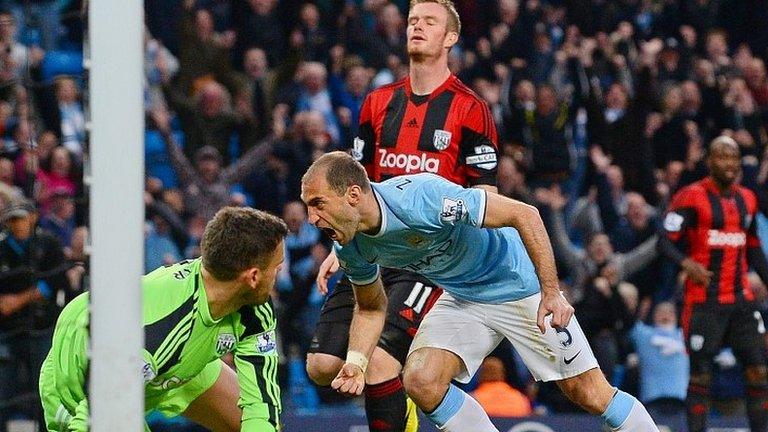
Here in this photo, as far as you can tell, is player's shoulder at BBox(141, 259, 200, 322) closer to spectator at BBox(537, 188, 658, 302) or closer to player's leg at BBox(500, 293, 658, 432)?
player's leg at BBox(500, 293, 658, 432)

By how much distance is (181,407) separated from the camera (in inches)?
231

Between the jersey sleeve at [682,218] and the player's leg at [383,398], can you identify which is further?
the jersey sleeve at [682,218]

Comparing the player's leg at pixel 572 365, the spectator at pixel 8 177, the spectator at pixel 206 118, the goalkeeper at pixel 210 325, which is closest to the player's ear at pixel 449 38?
the player's leg at pixel 572 365

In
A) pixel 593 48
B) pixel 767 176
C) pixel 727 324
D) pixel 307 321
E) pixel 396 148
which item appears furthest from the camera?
Result: pixel 593 48

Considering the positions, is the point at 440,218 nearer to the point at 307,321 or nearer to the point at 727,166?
the point at 727,166

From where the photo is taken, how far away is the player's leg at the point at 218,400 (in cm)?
585

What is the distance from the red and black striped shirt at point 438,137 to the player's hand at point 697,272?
10.8 ft

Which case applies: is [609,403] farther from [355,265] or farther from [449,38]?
[449,38]

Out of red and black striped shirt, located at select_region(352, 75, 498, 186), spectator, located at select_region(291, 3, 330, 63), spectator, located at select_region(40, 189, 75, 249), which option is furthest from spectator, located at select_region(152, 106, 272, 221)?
red and black striped shirt, located at select_region(352, 75, 498, 186)

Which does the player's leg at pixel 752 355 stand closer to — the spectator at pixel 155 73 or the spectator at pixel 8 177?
the spectator at pixel 8 177

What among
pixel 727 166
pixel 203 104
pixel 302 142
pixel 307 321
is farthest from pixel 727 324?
pixel 203 104

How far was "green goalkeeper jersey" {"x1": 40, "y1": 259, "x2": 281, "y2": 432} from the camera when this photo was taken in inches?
205

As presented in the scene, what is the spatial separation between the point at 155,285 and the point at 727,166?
5.52 metres

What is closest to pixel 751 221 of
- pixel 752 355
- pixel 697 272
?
pixel 697 272
